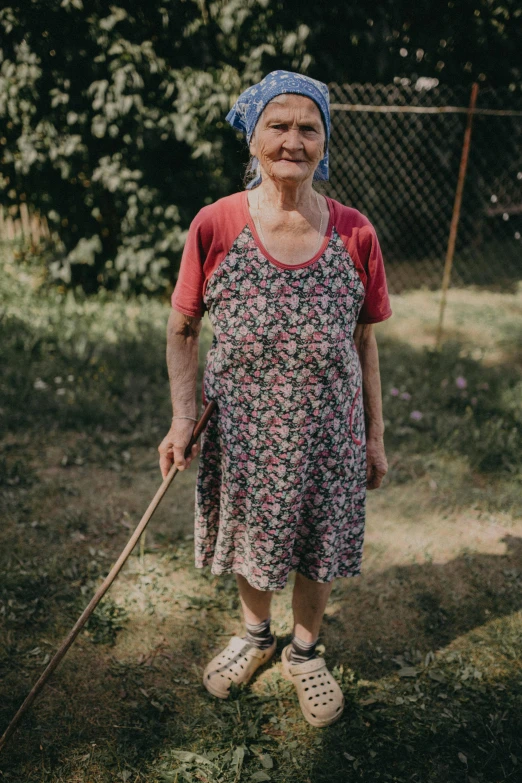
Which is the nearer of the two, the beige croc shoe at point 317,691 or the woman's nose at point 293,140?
the woman's nose at point 293,140

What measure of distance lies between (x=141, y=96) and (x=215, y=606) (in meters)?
4.22

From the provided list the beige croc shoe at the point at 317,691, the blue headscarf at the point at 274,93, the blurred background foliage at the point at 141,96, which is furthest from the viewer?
the blurred background foliage at the point at 141,96

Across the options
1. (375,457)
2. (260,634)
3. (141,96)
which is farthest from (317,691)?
(141,96)

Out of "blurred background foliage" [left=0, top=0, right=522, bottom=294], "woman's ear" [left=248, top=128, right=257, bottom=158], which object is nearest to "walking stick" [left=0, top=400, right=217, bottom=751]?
"woman's ear" [left=248, top=128, right=257, bottom=158]

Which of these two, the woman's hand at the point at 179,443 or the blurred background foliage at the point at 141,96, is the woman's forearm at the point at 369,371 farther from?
the blurred background foliage at the point at 141,96

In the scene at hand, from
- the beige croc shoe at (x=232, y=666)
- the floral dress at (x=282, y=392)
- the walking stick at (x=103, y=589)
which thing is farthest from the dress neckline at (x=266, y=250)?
the beige croc shoe at (x=232, y=666)

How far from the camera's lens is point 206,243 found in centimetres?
151

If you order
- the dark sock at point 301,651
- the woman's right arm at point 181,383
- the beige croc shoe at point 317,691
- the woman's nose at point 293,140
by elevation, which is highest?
the woman's nose at point 293,140

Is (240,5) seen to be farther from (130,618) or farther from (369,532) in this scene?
(130,618)

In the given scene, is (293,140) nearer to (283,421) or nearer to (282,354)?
(282,354)

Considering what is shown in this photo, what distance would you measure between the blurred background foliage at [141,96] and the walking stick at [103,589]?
314 centimetres

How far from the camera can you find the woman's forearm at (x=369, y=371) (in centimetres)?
171

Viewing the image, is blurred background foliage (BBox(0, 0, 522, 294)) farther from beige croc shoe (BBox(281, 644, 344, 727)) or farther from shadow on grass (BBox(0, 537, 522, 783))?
beige croc shoe (BBox(281, 644, 344, 727))

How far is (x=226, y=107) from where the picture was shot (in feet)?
16.2
